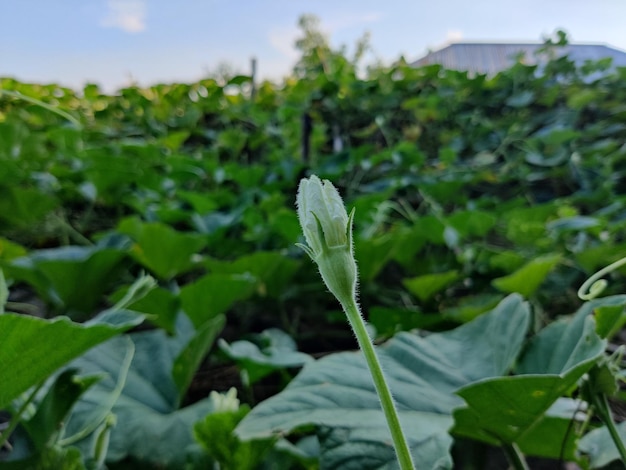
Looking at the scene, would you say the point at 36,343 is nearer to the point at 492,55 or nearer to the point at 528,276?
the point at 528,276

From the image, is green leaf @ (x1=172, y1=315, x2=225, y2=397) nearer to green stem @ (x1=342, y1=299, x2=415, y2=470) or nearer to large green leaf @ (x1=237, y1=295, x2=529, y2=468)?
large green leaf @ (x1=237, y1=295, x2=529, y2=468)

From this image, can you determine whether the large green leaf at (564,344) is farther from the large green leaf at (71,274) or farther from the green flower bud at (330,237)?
the large green leaf at (71,274)

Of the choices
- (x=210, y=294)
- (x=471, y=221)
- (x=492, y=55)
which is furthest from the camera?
(x=492, y=55)

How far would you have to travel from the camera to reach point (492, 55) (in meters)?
1.83

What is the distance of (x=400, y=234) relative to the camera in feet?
2.62

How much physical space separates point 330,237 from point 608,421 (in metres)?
0.21

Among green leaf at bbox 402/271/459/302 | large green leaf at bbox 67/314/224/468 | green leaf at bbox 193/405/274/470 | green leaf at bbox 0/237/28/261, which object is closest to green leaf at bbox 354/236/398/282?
green leaf at bbox 402/271/459/302

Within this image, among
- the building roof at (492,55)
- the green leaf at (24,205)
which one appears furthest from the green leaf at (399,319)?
the building roof at (492,55)

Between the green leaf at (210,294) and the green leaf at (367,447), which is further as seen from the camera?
the green leaf at (210,294)

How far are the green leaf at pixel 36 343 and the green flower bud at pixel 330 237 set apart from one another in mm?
130

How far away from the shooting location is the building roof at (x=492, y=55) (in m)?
1.69

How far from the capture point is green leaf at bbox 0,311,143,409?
0.25m

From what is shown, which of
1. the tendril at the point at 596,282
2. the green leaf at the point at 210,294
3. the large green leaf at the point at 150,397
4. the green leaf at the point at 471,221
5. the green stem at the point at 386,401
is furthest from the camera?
the green leaf at the point at 471,221

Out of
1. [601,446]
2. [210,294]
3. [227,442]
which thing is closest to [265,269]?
[210,294]
